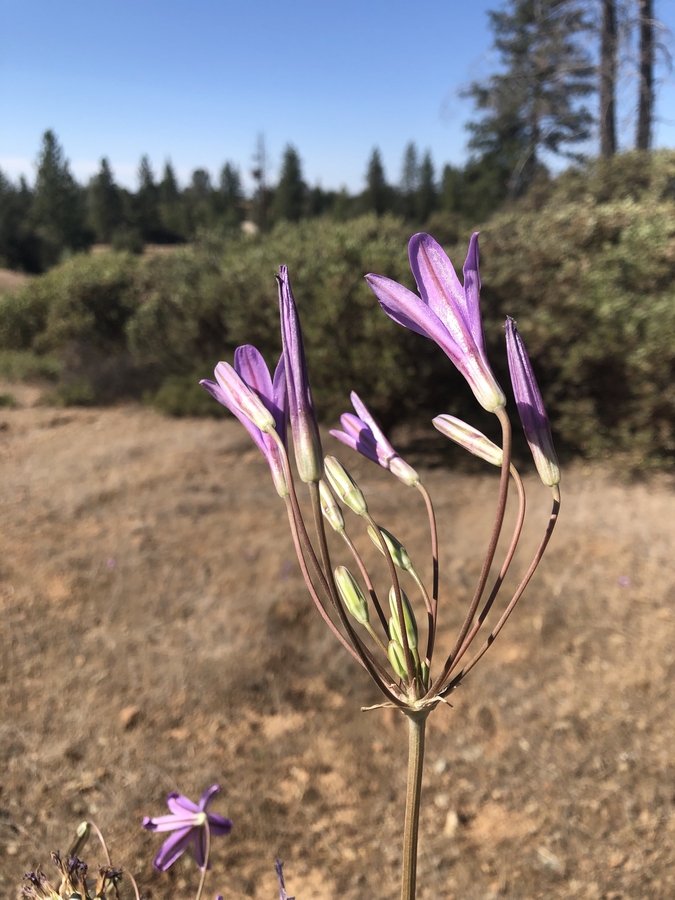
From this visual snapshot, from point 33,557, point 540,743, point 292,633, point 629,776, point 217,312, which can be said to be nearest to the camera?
point 629,776

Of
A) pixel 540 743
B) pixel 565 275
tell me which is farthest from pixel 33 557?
pixel 565 275

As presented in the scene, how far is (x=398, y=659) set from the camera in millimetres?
699

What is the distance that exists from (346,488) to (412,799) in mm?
381

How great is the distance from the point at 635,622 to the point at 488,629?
3.04 ft

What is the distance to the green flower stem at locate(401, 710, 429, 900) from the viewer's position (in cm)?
62

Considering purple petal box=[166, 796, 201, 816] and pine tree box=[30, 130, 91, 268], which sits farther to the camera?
pine tree box=[30, 130, 91, 268]

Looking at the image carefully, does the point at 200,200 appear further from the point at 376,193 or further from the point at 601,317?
the point at 601,317

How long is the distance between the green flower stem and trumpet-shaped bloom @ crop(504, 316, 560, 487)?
0.30m

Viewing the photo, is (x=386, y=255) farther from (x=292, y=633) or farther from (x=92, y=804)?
(x=92, y=804)

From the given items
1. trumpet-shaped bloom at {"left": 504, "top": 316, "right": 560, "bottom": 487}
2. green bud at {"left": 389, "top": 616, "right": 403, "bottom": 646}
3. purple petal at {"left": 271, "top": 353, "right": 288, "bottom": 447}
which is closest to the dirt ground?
green bud at {"left": 389, "top": 616, "right": 403, "bottom": 646}

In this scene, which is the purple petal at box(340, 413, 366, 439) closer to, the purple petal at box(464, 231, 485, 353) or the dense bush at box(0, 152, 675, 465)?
the purple petal at box(464, 231, 485, 353)

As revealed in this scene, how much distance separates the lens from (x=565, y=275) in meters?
6.26

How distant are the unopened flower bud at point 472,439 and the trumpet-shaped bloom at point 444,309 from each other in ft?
0.23

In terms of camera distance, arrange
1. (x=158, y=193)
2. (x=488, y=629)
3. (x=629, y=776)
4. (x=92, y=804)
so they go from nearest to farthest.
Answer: (x=92, y=804) → (x=629, y=776) → (x=488, y=629) → (x=158, y=193)
